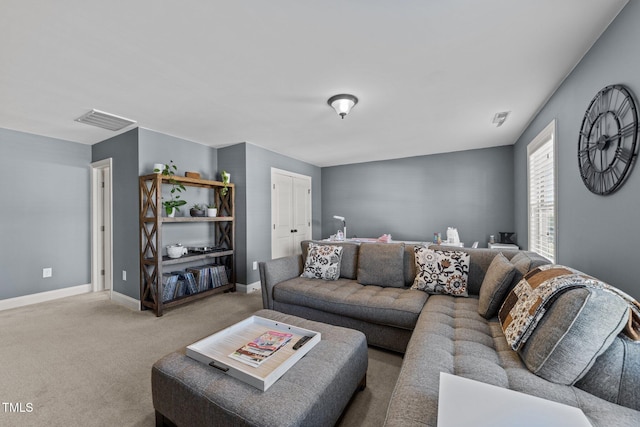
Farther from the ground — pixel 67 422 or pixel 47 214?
pixel 47 214

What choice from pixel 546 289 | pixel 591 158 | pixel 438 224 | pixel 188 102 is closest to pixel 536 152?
pixel 591 158

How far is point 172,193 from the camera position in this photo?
360cm

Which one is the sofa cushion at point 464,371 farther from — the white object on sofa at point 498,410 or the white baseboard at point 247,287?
the white baseboard at point 247,287

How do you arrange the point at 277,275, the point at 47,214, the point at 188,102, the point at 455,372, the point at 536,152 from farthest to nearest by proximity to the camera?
the point at 47,214
the point at 536,152
the point at 277,275
the point at 188,102
the point at 455,372

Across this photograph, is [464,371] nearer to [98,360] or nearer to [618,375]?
[618,375]

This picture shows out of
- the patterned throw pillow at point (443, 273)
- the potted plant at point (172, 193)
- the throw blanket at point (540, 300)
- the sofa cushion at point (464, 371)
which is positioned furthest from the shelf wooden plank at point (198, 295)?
the throw blanket at point (540, 300)

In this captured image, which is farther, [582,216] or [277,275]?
[277,275]

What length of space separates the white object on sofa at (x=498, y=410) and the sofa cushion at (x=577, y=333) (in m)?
0.35

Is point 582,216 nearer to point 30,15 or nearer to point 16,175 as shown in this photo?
point 30,15

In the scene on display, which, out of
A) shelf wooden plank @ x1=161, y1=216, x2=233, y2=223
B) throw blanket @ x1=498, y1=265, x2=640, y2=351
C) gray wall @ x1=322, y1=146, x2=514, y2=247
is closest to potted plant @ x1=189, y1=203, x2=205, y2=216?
shelf wooden plank @ x1=161, y1=216, x2=233, y2=223

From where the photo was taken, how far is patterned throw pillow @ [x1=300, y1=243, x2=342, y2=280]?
2.97 metres

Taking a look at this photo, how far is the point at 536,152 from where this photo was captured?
3.13 metres

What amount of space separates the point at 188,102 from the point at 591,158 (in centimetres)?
332

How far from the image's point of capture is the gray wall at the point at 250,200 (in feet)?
13.4
